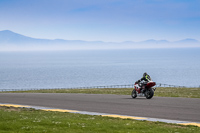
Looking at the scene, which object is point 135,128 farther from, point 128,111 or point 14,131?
point 128,111

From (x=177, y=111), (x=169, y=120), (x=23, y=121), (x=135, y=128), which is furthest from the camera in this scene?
(x=177, y=111)

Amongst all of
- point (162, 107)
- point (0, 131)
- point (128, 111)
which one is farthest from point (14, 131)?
point (162, 107)

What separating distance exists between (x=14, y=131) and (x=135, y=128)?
405 cm

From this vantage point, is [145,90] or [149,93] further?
[145,90]

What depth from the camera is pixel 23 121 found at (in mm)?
13820

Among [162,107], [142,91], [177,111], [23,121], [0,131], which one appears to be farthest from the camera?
[142,91]

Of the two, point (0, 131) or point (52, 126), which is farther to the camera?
point (52, 126)

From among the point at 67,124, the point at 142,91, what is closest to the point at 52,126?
the point at 67,124

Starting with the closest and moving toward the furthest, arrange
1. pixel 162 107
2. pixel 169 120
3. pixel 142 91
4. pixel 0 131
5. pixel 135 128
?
1. pixel 0 131
2. pixel 135 128
3. pixel 169 120
4. pixel 162 107
5. pixel 142 91

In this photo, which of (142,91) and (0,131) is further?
(142,91)

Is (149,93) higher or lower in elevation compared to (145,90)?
lower

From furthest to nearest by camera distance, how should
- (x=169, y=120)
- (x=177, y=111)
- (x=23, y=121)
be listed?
(x=177, y=111) < (x=169, y=120) < (x=23, y=121)

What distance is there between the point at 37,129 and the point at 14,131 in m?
0.74

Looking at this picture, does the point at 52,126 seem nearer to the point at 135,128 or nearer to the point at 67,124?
the point at 67,124
